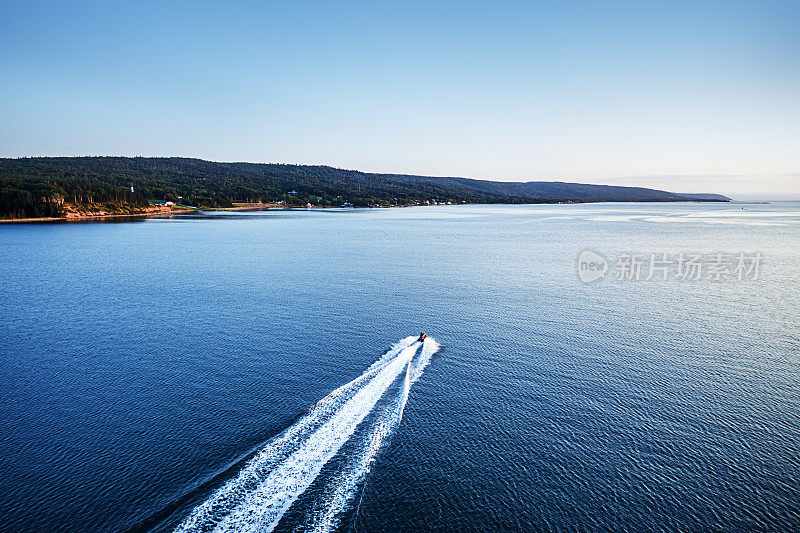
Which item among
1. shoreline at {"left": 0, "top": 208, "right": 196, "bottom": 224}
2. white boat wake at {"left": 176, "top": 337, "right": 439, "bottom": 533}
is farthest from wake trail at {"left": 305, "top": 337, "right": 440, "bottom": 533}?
shoreline at {"left": 0, "top": 208, "right": 196, "bottom": 224}

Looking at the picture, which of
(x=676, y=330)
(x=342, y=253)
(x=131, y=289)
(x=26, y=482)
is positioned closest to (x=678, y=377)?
(x=676, y=330)

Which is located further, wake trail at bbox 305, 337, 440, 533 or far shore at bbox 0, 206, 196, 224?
far shore at bbox 0, 206, 196, 224

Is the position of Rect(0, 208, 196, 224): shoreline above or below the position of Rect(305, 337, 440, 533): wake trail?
below

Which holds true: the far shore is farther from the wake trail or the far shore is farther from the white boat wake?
the wake trail

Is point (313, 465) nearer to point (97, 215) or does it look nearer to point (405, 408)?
point (405, 408)

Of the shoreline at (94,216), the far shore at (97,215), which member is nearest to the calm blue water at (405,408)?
the shoreline at (94,216)
